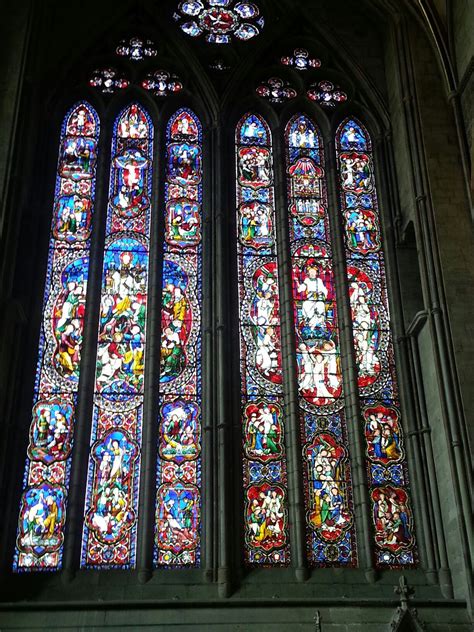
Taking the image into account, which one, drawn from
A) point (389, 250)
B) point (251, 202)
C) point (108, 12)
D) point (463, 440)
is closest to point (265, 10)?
point (108, 12)

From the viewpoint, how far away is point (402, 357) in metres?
13.1

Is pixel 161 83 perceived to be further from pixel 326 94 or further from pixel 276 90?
pixel 326 94

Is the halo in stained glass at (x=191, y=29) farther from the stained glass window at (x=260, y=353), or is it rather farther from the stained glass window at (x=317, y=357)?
the stained glass window at (x=317, y=357)

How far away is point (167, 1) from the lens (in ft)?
51.6

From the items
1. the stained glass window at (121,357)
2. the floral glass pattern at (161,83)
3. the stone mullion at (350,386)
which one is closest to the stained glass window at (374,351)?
the stone mullion at (350,386)

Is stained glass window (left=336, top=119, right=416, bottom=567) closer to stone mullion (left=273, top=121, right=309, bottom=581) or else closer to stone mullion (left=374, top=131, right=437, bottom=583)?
stone mullion (left=374, top=131, right=437, bottom=583)

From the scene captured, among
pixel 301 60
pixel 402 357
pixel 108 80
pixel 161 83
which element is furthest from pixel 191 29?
pixel 402 357

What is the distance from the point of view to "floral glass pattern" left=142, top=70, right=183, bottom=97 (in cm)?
1512

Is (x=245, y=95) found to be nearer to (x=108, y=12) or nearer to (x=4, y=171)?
(x=108, y=12)

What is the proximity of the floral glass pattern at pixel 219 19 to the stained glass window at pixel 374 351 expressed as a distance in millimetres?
2332

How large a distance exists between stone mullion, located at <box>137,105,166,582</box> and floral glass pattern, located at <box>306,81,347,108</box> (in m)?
2.48

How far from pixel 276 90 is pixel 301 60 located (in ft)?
2.45

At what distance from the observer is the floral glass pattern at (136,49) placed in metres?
15.4

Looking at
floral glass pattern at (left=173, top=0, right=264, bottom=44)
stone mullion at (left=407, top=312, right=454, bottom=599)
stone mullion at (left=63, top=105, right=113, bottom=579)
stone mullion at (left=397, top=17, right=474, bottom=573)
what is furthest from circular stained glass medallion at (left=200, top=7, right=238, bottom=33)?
stone mullion at (left=407, top=312, right=454, bottom=599)
